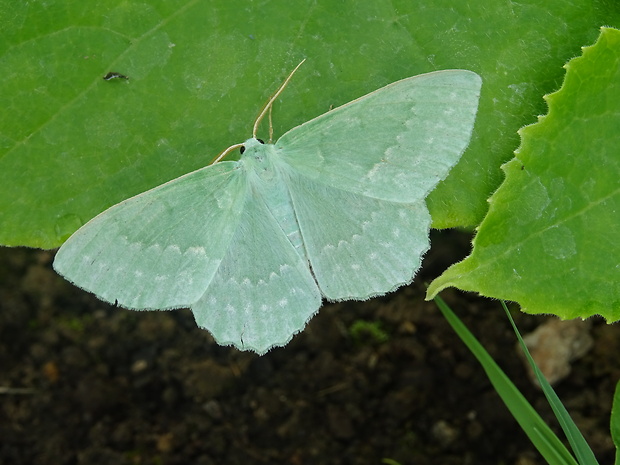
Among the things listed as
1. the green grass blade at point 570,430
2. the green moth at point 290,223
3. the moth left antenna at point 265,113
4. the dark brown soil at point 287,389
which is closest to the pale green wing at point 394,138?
the green moth at point 290,223

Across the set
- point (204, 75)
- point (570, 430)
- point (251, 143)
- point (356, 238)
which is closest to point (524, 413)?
point (570, 430)

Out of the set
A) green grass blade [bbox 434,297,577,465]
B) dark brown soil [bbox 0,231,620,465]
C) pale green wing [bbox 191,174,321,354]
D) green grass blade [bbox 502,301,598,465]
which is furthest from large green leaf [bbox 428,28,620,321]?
dark brown soil [bbox 0,231,620,465]

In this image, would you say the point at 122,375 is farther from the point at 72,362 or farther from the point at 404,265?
the point at 404,265

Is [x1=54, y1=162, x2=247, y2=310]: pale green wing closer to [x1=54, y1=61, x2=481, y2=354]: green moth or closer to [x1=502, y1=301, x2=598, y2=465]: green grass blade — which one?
[x1=54, y1=61, x2=481, y2=354]: green moth

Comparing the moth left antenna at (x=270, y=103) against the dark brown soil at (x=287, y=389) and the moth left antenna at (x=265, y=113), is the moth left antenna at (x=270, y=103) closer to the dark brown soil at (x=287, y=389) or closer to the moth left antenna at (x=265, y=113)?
the moth left antenna at (x=265, y=113)

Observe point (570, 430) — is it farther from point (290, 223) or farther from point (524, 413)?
point (290, 223)

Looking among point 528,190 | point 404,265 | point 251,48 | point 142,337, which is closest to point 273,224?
point 404,265
